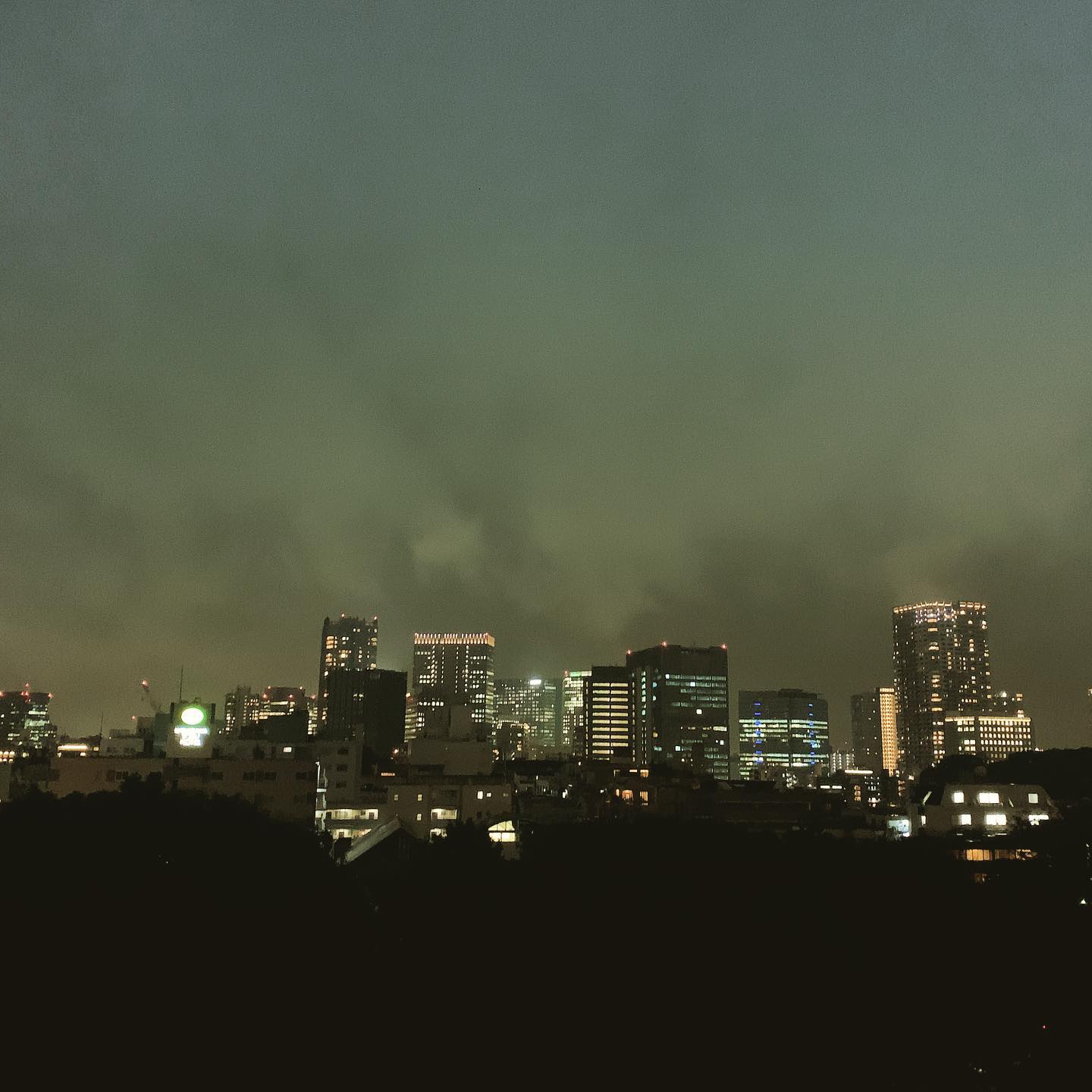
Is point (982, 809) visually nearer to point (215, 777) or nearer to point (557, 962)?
point (215, 777)

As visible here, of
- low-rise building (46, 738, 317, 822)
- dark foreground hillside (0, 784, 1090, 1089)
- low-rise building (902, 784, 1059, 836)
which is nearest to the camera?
dark foreground hillside (0, 784, 1090, 1089)

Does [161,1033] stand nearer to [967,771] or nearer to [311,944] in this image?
[311,944]

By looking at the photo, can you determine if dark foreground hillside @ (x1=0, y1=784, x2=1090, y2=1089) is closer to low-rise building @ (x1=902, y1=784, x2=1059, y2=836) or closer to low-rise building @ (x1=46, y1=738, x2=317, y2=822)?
low-rise building @ (x1=46, y1=738, x2=317, y2=822)

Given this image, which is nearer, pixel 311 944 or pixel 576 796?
pixel 311 944

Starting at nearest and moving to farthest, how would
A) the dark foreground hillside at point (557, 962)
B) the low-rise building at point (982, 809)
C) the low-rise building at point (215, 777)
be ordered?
1. the dark foreground hillside at point (557, 962)
2. the low-rise building at point (215, 777)
3. the low-rise building at point (982, 809)

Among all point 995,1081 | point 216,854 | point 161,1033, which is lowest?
point 995,1081

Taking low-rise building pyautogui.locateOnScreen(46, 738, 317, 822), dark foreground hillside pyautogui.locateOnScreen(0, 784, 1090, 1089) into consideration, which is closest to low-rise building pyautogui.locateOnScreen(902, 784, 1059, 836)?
dark foreground hillside pyautogui.locateOnScreen(0, 784, 1090, 1089)

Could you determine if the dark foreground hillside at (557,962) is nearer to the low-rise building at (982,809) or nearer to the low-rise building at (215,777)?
the low-rise building at (215,777)

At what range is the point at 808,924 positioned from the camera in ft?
104

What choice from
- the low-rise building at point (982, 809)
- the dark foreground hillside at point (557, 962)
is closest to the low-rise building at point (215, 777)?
the dark foreground hillside at point (557, 962)

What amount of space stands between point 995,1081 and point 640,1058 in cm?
1078

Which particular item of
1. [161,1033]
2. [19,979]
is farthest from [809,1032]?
[19,979]

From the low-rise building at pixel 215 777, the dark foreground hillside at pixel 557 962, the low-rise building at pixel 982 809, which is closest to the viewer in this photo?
the dark foreground hillside at pixel 557 962

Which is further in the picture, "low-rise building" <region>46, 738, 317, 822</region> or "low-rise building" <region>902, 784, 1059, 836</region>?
"low-rise building" <region>902, 784, 1059, 836</region>
